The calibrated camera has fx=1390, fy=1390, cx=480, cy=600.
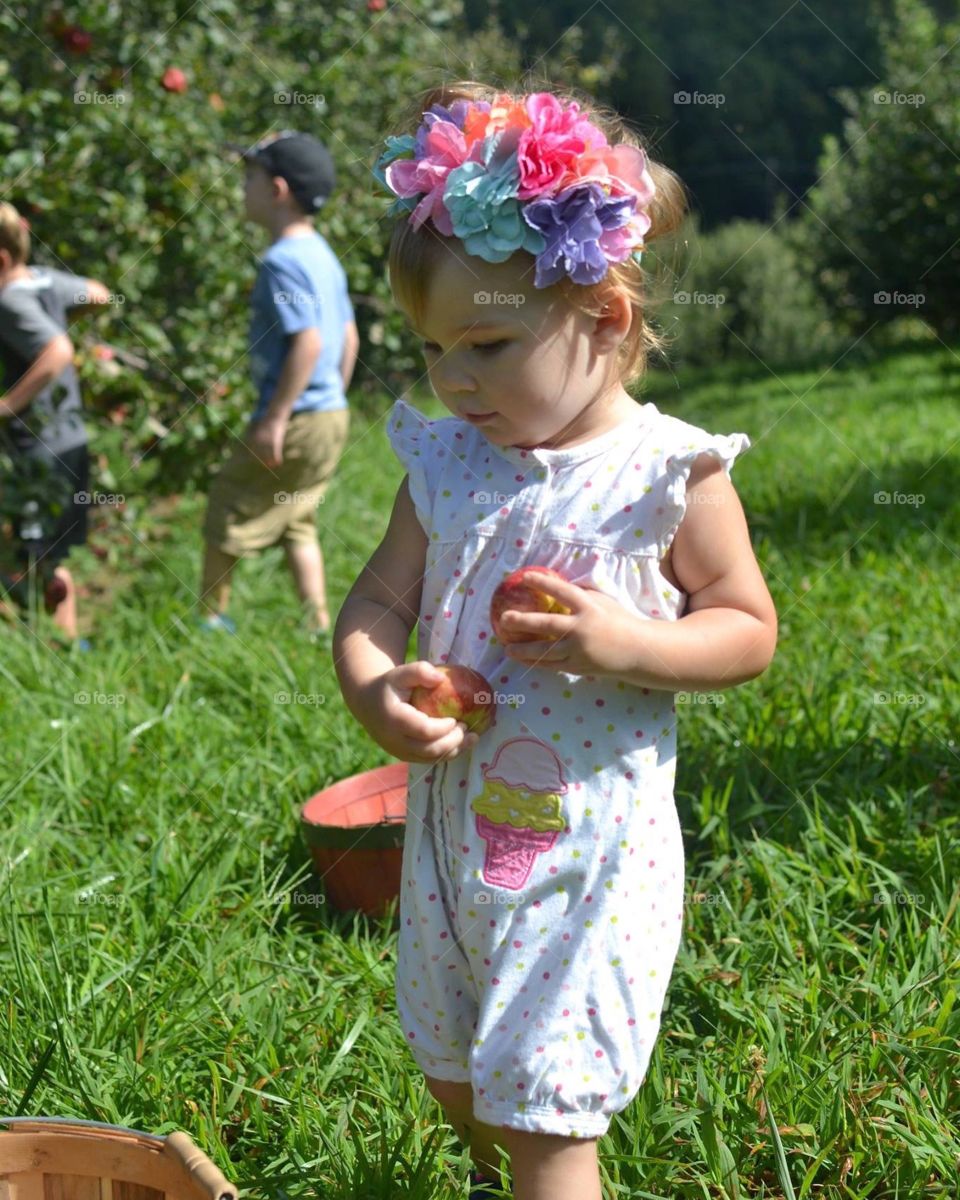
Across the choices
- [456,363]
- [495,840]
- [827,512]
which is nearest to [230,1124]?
[495,840]

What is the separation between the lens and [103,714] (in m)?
3.04

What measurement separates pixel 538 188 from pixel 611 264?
0.12m

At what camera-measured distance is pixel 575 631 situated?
1.32 m

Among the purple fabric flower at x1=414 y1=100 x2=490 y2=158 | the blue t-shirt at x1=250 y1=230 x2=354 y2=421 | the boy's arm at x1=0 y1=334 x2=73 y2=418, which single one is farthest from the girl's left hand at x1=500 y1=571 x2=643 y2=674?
the boy's arm at x1=0 y1=334 x2=73 y2=418

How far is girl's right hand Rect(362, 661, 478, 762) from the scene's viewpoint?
1.36 m

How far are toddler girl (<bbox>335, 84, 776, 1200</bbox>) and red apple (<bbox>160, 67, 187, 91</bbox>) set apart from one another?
3599 mm

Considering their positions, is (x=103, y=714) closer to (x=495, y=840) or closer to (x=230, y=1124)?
(x=230, y=1124)

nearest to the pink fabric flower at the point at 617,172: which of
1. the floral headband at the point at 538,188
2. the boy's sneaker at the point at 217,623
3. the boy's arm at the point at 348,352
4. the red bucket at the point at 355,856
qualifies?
the floral headband at the point at 538,188

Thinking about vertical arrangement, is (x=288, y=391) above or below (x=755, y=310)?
above

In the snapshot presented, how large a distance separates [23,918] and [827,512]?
2882 millimetres

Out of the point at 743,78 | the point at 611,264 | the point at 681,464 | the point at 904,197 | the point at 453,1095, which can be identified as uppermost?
the point at 611,264

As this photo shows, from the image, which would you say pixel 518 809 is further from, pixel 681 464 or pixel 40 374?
pixel 40 374

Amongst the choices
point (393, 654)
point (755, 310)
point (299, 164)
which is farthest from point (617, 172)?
point (755, 310)

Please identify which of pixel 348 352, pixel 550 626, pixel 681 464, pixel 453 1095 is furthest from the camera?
pixel 348 352
